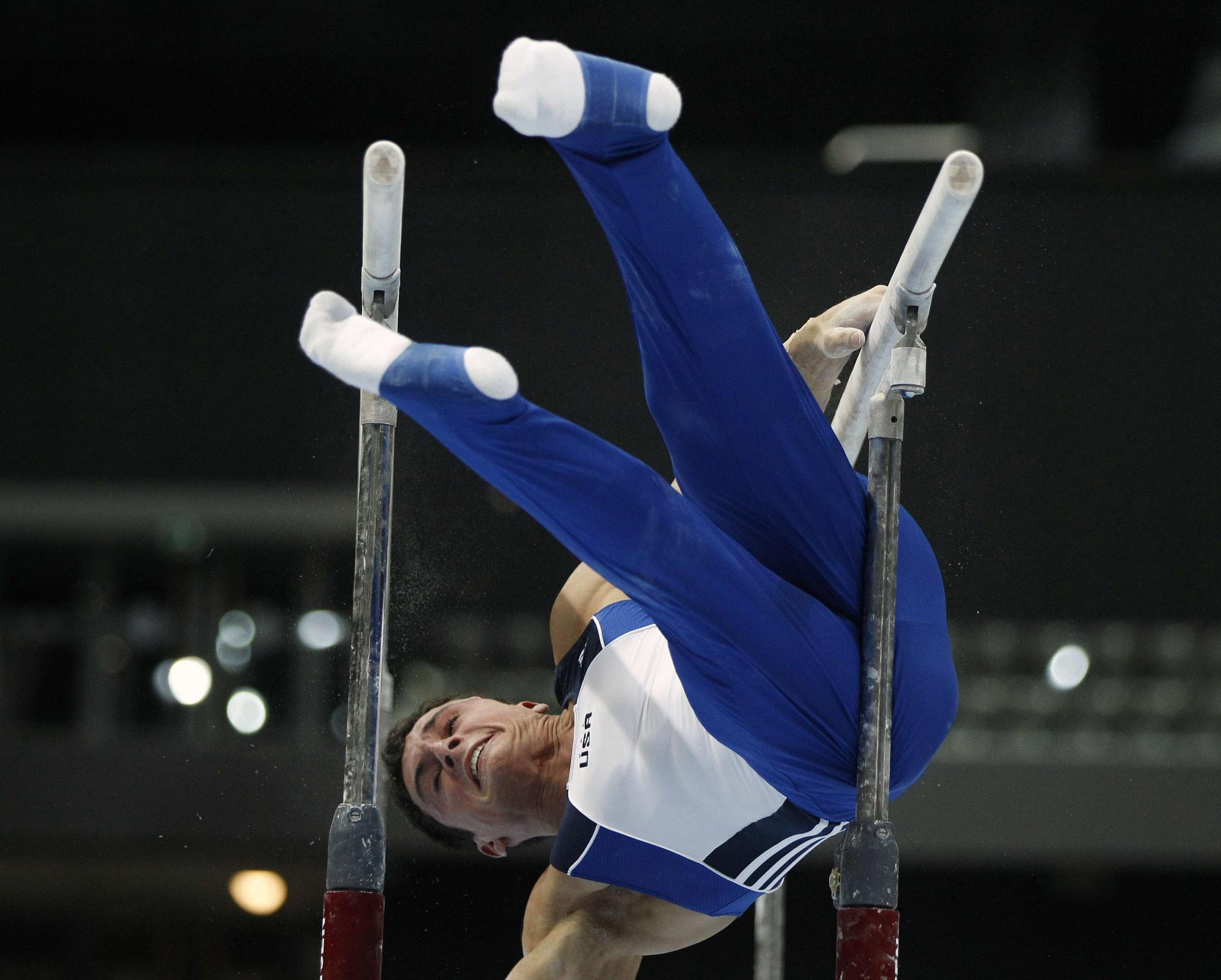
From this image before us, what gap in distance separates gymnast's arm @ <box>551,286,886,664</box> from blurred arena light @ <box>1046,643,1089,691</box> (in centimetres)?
357

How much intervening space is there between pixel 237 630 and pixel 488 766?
139 inches

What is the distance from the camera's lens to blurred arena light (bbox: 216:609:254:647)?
5777mm

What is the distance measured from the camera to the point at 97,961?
720cm

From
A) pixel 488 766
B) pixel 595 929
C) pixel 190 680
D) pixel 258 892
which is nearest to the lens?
pixel 595 929

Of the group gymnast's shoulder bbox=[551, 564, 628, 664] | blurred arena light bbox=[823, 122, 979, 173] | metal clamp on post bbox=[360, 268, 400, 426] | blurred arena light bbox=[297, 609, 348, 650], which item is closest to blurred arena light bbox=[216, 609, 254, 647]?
blurred arena light bbox=[297, 609, 348, 650]

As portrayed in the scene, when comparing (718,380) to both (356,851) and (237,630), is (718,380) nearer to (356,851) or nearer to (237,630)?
(356,851)

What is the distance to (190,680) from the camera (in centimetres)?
598

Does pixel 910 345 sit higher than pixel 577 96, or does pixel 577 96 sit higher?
pixel 577 96

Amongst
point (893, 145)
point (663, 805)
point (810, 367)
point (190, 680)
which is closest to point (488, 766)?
point (663, 805)

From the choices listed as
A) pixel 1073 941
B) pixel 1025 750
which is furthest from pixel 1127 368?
pixel 1073 941

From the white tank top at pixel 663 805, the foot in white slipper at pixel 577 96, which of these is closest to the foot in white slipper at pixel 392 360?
the foot in white slipper at pixel 577 96

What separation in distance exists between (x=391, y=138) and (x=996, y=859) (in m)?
3.87

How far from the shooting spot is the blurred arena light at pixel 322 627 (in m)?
3.07

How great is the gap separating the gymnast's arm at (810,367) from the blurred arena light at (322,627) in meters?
0.50
